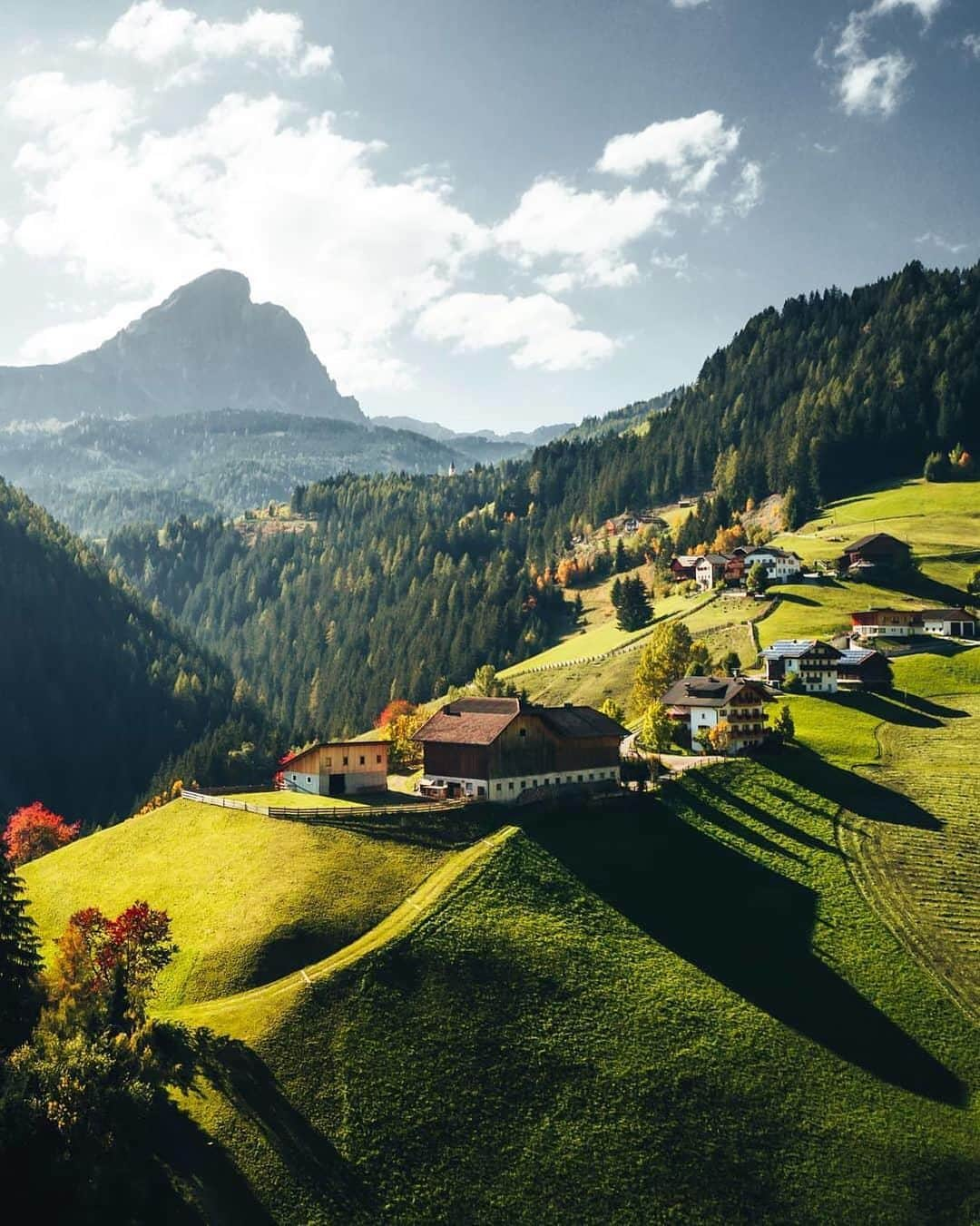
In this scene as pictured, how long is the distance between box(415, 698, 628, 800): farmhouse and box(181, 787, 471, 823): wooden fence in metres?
3.65

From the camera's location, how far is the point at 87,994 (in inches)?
2021

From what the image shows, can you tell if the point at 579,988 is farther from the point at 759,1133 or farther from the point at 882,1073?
the point at 882,1073

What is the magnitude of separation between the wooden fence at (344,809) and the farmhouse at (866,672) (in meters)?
55.7

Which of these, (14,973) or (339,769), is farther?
(339,769)

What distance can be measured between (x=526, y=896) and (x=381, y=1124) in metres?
21.1

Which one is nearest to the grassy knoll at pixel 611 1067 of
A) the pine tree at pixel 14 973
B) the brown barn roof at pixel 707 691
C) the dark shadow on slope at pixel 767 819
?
the dark shadow on slope at pixel 767 819

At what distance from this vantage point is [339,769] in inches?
3258

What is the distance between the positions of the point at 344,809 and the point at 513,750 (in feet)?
49.7

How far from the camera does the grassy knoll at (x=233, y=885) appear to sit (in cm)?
5731

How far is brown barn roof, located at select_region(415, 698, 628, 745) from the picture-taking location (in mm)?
81688

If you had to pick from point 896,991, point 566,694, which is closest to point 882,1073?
point 896,991

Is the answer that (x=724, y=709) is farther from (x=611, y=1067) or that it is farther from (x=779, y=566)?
(x=779, y=566)

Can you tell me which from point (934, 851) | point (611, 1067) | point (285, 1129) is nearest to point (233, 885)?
point (285, 1129)

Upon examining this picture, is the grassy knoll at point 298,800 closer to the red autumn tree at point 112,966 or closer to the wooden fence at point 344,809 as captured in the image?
the wooden fence at point 344,809
